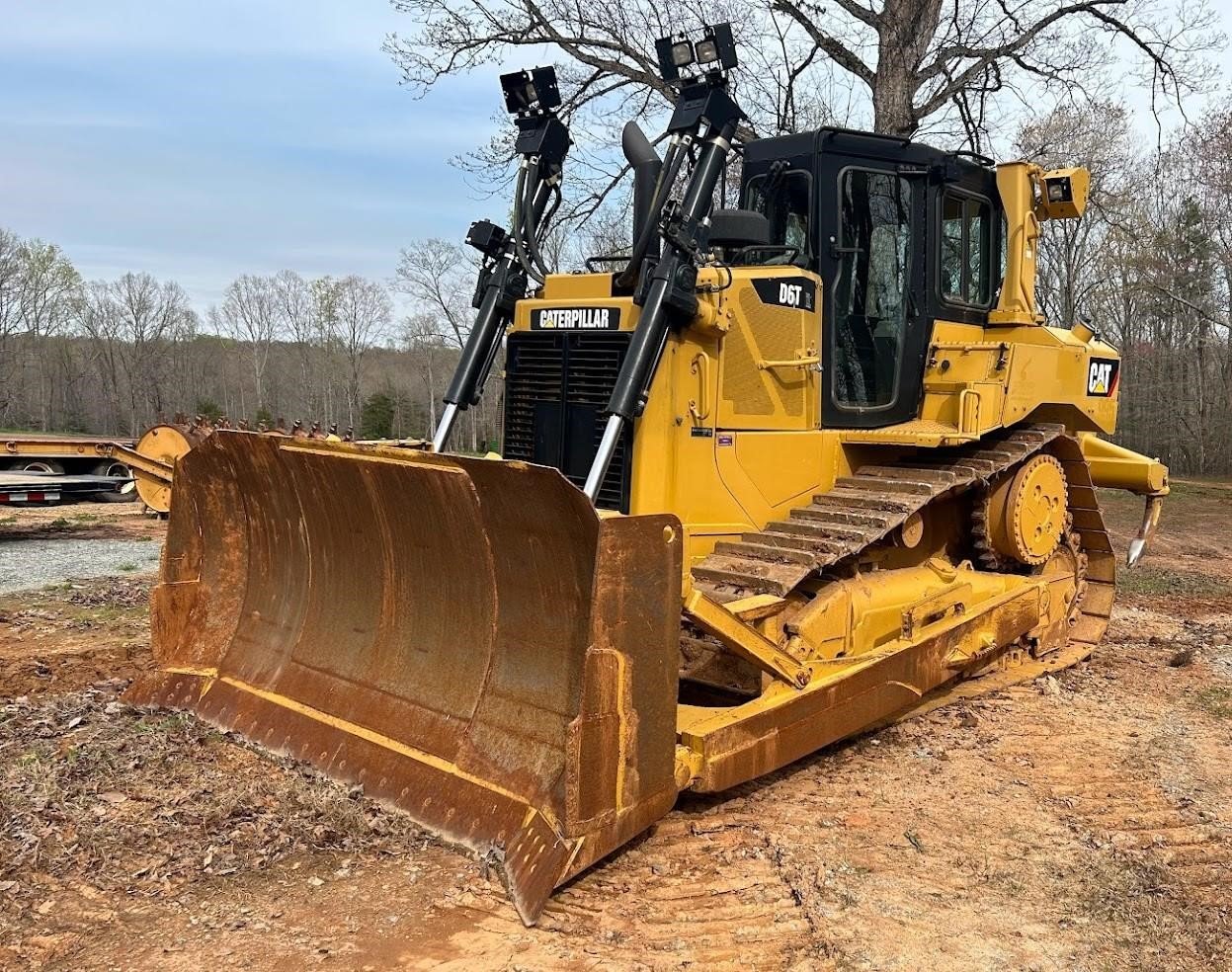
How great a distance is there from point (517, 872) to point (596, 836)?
312mm

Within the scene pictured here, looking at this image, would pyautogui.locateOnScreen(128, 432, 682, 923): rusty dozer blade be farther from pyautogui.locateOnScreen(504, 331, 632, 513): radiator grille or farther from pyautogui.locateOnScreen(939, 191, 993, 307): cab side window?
pyautogui.locateOnScreen(939, 191, 993, 307): cab side window

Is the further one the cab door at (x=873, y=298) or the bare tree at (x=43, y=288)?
the bare tree at (x=43, y=288)

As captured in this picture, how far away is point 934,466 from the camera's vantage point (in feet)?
19.7

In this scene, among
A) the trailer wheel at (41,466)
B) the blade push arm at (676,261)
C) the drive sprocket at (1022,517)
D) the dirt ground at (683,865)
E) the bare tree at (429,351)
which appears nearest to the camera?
the dirt ground at (683,865)

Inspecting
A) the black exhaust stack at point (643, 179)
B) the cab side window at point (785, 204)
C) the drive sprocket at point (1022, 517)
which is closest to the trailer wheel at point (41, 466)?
the cab side window at point (785, 204)

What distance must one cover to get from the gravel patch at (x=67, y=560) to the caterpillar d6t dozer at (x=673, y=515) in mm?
5323

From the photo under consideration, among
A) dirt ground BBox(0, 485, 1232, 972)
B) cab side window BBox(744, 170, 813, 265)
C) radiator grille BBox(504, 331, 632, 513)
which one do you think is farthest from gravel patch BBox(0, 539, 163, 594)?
cab side window BBox(744, 170, 813, 265)

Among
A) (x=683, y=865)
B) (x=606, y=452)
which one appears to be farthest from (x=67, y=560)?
(x=683, y=865)

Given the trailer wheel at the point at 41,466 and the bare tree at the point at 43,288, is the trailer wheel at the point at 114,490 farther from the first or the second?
the bare tree at the point at 43,288

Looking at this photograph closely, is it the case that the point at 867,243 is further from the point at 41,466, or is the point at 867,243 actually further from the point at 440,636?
the point at 41,466

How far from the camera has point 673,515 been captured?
365 centimetres

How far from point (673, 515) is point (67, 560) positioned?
9.44 m

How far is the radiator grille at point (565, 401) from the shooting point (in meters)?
5.09

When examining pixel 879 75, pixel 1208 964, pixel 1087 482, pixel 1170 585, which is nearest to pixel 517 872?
pixel 1208 964
